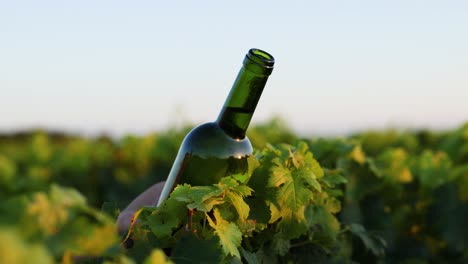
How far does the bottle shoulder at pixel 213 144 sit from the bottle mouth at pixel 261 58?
0.95ft

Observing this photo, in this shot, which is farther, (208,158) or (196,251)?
(208,158)

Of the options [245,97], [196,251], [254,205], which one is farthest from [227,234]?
[245,97]

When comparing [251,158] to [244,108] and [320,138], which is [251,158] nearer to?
[244,108]

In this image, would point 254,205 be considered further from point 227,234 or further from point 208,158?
point 227,234

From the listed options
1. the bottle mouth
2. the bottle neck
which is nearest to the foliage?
the bottle neck

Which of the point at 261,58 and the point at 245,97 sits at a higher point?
the point at 261,58

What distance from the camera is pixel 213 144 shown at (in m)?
2.35

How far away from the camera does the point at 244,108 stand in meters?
2.46

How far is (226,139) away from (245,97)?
19cm

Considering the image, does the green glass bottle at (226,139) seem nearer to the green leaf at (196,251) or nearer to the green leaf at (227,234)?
the green leaf at (227,234)

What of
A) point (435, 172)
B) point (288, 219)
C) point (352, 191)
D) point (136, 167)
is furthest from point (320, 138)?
point (136, 167)

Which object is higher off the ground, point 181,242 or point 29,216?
point 29,216

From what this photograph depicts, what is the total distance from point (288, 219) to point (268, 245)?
0.13m

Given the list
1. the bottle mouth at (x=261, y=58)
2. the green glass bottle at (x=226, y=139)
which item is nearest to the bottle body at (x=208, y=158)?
the green glass bottle at (x=226, y=139)
